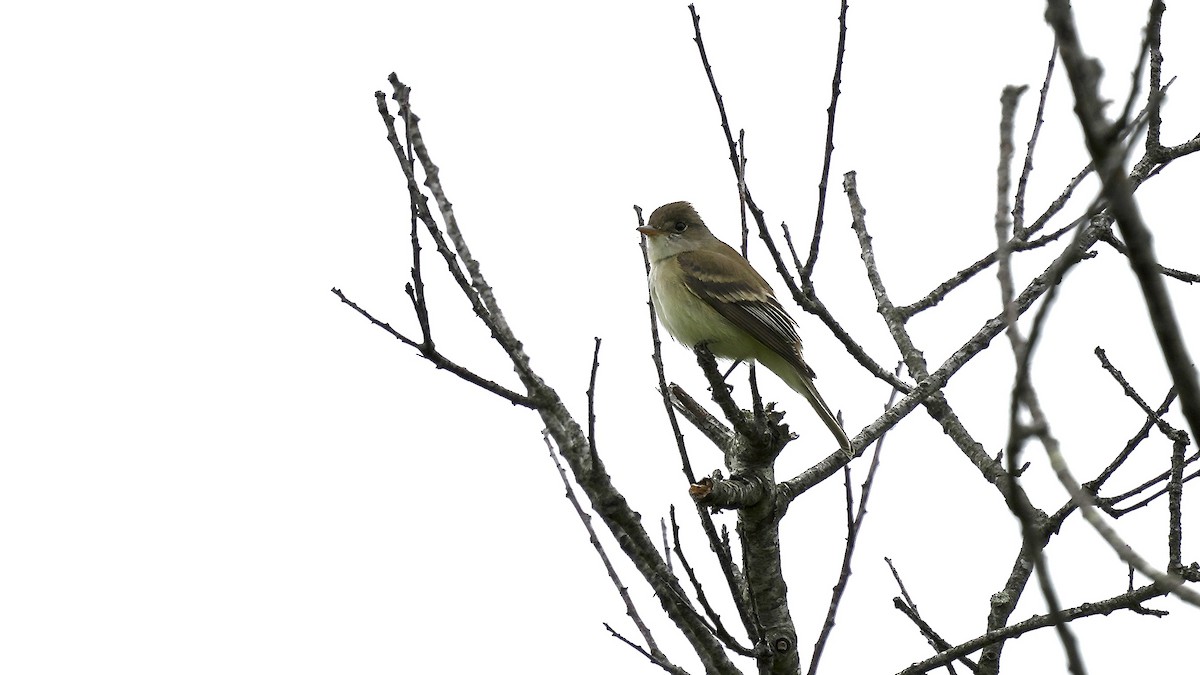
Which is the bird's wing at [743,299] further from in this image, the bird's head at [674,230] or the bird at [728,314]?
the bird's head at [674,230]

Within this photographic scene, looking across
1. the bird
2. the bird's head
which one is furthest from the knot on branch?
the bird's head

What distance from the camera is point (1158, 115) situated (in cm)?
593

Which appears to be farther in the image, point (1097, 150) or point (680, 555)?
point (680, 555)

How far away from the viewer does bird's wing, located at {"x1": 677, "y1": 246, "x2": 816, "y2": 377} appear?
8516mm

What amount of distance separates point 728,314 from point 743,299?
0.22 meters

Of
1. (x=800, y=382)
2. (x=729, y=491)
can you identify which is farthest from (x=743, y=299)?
(x=729, y=491)

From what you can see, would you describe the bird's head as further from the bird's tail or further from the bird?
the bird's tail

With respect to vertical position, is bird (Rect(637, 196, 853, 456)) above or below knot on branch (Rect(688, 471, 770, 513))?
above

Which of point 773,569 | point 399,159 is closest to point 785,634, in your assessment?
point 773,569

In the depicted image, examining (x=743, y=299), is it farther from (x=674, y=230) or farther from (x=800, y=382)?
(x=674, y=230)

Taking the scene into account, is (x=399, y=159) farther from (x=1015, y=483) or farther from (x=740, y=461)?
(x=1015, y=483)

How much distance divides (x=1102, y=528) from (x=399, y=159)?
9.17 ft

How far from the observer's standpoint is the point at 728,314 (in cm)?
862

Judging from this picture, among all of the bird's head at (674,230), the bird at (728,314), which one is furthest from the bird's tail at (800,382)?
the bird's head at (674,230)
